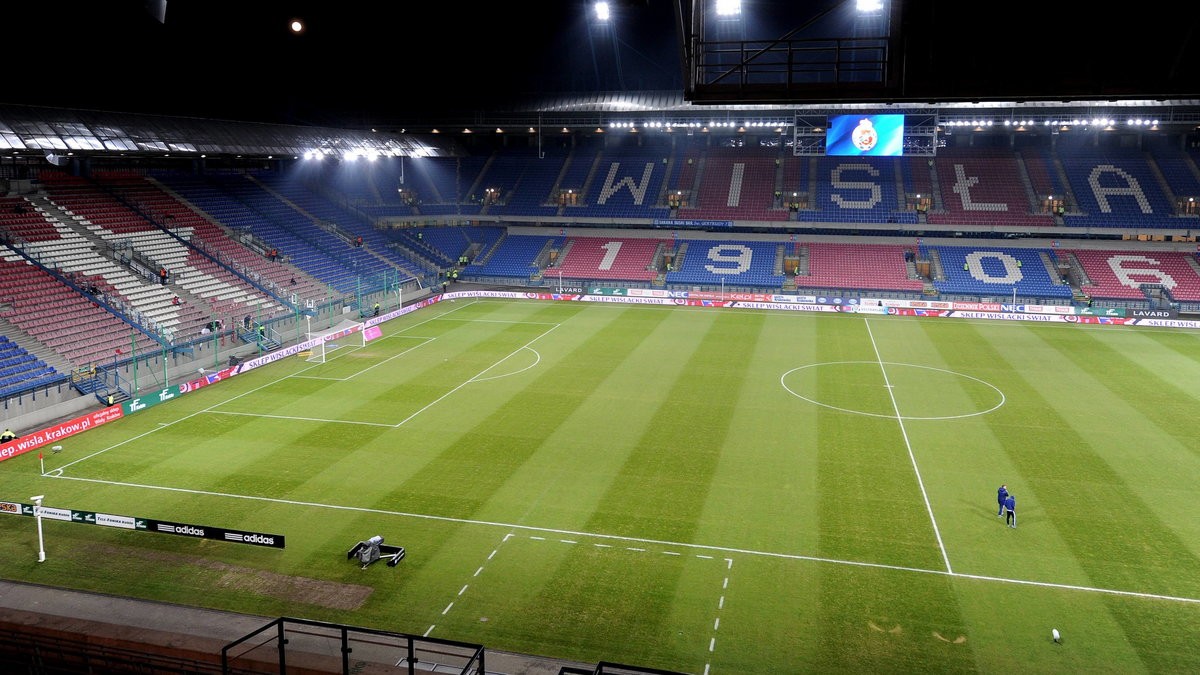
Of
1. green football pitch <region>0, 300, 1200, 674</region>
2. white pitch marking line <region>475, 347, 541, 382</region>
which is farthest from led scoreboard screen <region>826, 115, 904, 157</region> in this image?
white pitch marking line <region>475, 347, 541, 382</region>

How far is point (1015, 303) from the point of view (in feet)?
177

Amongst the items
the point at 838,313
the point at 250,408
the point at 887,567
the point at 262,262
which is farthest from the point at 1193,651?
the point at 262,262

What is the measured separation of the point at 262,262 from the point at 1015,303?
4880 cm

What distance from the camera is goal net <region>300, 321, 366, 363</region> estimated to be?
4103 cm

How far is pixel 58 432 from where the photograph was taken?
27.7m

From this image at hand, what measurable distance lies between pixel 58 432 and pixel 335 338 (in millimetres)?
17510

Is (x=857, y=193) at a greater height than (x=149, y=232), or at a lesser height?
greater

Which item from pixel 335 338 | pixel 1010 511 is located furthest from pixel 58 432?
pixel 1010 511

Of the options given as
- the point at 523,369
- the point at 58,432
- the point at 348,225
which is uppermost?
the point at 348,225

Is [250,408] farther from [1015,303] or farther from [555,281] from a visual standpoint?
[1015,303]

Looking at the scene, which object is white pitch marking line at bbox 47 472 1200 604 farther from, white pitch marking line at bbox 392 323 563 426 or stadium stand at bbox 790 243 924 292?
stadium stand at bbox 790 243 924 292

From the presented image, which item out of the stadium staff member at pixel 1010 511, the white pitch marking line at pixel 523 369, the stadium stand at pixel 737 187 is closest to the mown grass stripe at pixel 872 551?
the stadium staff member at pixel 1010 511

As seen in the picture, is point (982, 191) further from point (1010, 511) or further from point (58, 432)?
point (58, 432)

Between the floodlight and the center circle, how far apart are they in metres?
24.6
